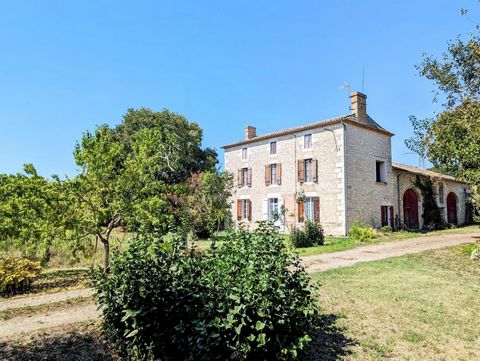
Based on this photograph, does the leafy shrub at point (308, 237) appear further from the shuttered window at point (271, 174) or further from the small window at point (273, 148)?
the small window at point (273, 148)

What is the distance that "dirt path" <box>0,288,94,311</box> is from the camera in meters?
6.11

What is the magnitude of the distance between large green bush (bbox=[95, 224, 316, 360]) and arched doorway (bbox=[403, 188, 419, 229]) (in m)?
20.4

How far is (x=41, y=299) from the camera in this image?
257 inches

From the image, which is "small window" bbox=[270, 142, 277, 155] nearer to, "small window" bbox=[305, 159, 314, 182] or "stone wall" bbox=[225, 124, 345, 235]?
"stone wall" bbox=[225, 124, 345, 235]

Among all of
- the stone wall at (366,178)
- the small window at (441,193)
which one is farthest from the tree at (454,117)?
the small window at (441,193)

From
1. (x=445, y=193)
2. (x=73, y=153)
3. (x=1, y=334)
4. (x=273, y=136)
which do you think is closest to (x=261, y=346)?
(x=1, y=334)

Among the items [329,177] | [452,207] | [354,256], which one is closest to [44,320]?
[354,256]

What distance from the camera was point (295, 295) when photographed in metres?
3.35

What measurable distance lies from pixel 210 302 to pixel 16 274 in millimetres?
6045

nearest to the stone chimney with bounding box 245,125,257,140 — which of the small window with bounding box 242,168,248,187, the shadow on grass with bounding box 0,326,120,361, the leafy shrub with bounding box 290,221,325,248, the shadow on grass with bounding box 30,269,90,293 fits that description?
the small window with bounding box 242,168,248,187

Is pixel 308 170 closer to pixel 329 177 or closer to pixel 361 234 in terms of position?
pixel 329 177

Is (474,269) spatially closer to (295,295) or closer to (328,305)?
(328,305)

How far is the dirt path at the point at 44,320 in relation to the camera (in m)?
4.54

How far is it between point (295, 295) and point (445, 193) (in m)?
25.6
